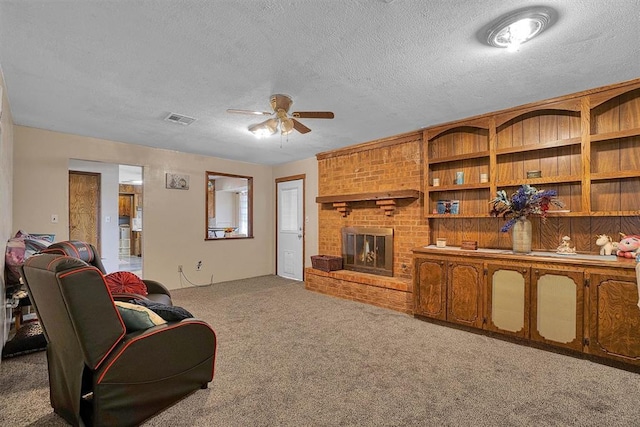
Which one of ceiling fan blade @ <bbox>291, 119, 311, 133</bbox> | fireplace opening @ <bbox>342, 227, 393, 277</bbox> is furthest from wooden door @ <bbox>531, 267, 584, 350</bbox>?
ceiling fan blade @ <bbox>291, 119, 311, 133</bbox>

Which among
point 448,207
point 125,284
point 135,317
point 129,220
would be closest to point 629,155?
point 448,207

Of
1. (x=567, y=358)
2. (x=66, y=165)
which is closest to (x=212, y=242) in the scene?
(x=66, y=165)

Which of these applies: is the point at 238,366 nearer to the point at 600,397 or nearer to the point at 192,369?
the point at 192,369

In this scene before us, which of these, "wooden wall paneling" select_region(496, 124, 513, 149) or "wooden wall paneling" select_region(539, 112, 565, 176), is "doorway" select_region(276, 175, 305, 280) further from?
"wooden wall paneling" select_region(539, 112, 565, 176)

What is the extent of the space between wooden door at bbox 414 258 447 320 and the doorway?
2703 millimetres

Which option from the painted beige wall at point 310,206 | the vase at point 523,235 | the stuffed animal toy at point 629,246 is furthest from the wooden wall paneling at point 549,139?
the painted beige wall at point 310,206

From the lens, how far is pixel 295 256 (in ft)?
19.7

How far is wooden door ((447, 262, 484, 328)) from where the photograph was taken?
3139mm

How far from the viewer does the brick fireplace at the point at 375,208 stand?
13.4ft

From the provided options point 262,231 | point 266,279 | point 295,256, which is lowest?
point 266,279

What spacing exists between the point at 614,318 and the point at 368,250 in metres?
2.77

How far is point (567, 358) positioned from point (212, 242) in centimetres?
511

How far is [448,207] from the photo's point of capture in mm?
3801

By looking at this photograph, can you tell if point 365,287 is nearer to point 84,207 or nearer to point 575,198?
point 575,198
